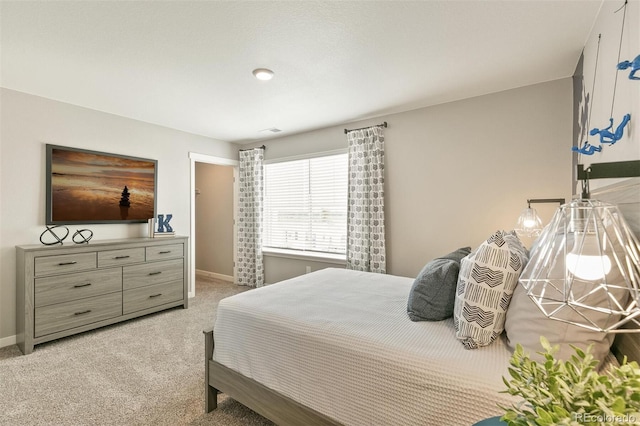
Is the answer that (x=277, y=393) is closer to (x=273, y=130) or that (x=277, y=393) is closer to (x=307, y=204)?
(x=307, y=204)

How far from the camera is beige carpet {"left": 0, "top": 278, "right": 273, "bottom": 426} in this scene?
1.91 m

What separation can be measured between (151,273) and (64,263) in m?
0.90

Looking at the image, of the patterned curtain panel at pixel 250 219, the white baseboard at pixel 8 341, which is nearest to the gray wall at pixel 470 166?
the patterned curtain panel at pixel 250 219

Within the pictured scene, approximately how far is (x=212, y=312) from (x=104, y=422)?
205 centimetres

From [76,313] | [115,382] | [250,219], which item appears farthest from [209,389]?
[250,219]

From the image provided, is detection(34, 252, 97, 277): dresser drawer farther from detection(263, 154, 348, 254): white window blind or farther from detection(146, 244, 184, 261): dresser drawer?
detection(263, 154, 348, 254): white window blind

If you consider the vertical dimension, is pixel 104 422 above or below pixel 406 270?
below

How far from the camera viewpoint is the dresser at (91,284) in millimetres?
2816

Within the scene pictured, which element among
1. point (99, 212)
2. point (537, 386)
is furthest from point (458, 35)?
point (99, 212)

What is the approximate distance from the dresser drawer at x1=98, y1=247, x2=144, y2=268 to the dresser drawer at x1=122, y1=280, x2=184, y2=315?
0.35 metres

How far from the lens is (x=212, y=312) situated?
154 inches

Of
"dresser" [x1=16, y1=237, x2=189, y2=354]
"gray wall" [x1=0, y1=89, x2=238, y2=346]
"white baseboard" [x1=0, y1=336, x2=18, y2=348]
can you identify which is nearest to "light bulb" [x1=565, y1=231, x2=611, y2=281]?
"dresser" [x1=16, y1=237, x2=189, y2=354]

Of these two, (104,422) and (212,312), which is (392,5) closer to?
(104,422)

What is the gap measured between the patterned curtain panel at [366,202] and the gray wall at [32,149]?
284 centimetres
